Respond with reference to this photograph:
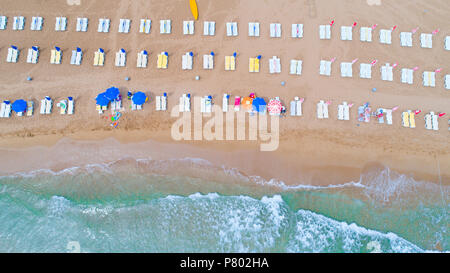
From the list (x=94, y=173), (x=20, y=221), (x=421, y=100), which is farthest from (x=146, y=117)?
(x=421, y=100)

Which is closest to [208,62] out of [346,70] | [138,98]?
[138,98]

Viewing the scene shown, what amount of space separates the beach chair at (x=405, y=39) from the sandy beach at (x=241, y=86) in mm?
295

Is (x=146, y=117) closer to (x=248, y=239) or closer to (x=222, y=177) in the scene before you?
(x=222, y=177)

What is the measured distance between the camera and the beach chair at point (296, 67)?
64.4 feet

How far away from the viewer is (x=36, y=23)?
65.5 ft

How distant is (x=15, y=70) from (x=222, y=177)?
16133mm

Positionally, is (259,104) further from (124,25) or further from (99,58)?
(99,58)

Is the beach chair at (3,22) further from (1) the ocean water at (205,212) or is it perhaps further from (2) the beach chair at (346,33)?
(2) the beach chair at (346,33)

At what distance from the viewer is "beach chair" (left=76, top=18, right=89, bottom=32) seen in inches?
787

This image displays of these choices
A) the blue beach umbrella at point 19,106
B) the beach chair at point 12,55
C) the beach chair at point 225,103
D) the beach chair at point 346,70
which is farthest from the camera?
the beach chair at point 346,70

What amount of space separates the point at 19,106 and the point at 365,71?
77.3 feet

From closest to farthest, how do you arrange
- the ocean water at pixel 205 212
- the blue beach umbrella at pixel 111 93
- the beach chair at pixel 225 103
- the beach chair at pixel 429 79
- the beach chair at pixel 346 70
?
the ocean water at pixel 205 212 → the blue beach umbrella at pixel 111 93 → the beach chair at pixel 225 103 → the beach chair at pixel 429 79 → the beach chair at pixel 346 70

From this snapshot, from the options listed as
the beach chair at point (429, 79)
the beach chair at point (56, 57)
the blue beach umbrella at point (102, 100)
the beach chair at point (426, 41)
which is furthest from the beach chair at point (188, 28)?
the beach chair at point (429, 79)

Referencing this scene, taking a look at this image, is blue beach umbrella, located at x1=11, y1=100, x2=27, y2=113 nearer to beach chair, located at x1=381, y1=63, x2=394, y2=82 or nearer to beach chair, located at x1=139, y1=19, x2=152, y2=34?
beach chair, located at x1=139, y1=19, x2=152, y2=34
